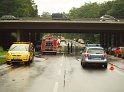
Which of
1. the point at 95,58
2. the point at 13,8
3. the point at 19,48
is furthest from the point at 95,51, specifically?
the point at 13,8

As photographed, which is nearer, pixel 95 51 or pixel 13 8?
pixel 95 51

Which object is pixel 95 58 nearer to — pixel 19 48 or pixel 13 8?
pixel 19 48

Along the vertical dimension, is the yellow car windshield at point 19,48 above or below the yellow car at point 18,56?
above

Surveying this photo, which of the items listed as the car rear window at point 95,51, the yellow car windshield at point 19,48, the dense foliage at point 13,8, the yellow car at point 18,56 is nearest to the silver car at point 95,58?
the car rear window at point 95,51

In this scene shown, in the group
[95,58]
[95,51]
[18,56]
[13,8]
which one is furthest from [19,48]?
[13,8]

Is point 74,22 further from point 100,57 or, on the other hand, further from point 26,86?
point 26,86

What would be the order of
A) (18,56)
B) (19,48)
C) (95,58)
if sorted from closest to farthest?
(95,58)
(18,56)
(19,48)

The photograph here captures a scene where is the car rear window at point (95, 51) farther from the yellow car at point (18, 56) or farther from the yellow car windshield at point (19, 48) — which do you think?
the yellow car windshield at point (19, 48)

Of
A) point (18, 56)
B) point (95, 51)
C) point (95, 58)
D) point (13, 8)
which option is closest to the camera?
point (95, 58)

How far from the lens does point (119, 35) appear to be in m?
92.1

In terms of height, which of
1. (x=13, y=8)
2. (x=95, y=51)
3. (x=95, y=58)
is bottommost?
(x=95, y=58)

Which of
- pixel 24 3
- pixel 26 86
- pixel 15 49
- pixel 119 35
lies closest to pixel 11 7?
pixel 24 3

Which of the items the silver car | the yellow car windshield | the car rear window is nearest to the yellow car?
the yellow car windshield

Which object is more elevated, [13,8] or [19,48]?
[13,8]
